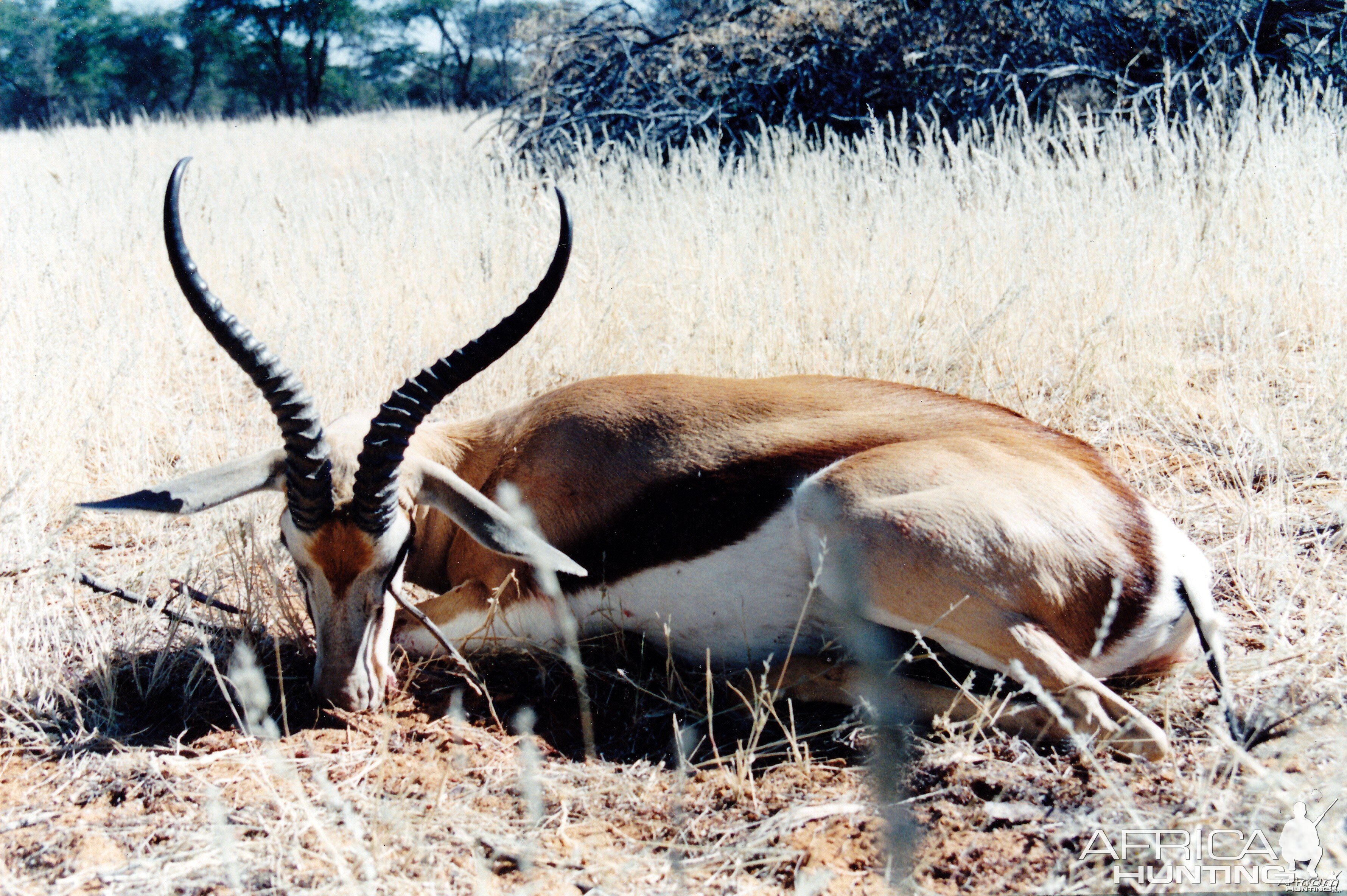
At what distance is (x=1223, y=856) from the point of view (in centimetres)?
215

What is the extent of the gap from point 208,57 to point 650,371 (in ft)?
132

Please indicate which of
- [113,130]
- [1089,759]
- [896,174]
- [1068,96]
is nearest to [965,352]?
[896,174]

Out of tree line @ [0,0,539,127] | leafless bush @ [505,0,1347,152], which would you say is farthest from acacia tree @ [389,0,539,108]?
leafless bush @ [505,0,1347,152]

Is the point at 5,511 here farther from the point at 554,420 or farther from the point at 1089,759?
the point at 1089,759

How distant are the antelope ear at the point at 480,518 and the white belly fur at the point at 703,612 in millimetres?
353

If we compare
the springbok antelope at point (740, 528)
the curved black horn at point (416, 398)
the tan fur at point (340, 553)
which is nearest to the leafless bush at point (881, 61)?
the springbok antelope at point (740, 528)

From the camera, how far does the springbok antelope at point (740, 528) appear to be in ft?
8.63

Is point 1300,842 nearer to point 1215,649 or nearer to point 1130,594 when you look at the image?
point 1215,649

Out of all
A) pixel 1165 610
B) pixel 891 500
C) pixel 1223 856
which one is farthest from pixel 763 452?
Answer: pixel 1223 856

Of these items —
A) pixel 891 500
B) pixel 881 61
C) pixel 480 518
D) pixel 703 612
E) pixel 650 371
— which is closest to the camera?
pixel 891 500

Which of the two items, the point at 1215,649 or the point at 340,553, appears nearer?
the point at 1215,649

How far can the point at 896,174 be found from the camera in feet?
23.7

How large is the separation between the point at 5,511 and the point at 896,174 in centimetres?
588

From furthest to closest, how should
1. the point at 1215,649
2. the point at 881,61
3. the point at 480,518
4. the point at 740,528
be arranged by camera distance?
the point at 881,61, the point at 740,528, the point at 480,518, the point at 1215,649
